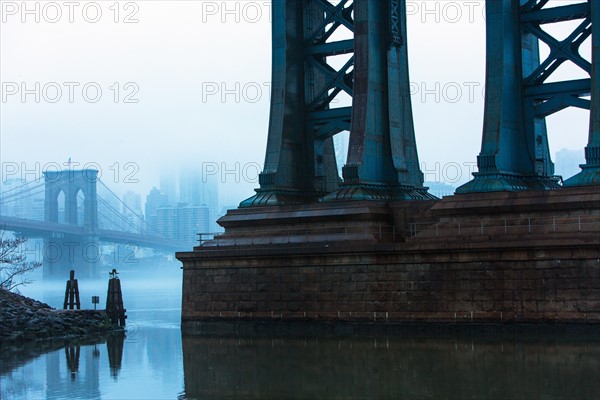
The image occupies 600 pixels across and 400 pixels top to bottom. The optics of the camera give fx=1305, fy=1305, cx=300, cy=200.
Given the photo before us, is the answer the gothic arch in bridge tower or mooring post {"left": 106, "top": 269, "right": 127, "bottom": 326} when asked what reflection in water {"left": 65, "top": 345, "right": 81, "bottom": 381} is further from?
the gothic arch in bridge tower

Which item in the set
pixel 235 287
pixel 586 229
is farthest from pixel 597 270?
pixel 235 287

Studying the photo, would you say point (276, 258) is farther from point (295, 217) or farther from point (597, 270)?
point (597, 270)

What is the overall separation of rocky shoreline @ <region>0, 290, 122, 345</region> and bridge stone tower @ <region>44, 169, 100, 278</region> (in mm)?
78227

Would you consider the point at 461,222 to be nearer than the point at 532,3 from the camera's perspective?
Yes

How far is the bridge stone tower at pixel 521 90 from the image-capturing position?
45.3 m

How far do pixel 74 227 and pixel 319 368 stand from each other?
106 m

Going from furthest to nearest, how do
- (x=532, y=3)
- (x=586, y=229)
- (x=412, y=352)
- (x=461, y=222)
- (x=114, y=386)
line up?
(x=532, y=3) < (x=461, y=222) < (x=586, y=229) < (x=412, y=352) < (x=114, y=386)

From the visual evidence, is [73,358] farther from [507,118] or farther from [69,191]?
[69,191]

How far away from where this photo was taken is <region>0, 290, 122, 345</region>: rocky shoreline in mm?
47906

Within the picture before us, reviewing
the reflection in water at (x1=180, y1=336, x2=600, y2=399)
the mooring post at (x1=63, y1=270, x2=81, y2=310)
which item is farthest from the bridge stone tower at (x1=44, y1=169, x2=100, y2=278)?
the reflection in water at (x1=180, y1=336, x2=600, y2=399)

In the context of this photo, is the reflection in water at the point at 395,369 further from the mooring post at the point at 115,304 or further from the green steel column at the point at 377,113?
the mooring post at the point at 115,304

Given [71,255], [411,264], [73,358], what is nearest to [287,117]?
[411,264]

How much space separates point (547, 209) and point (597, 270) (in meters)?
3.19

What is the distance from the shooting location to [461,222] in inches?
1735
